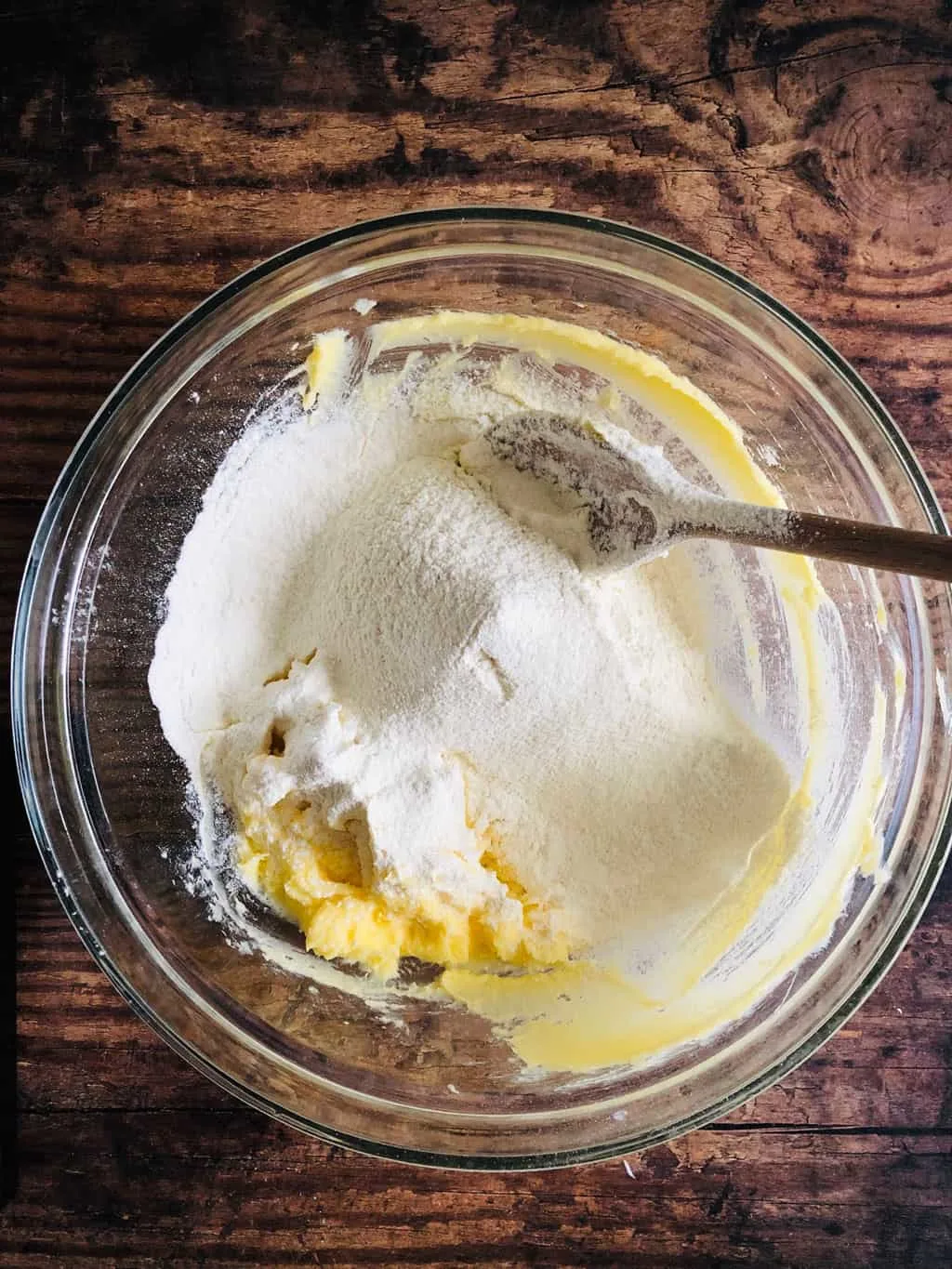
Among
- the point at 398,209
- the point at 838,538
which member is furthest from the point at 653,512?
the point at 398,209

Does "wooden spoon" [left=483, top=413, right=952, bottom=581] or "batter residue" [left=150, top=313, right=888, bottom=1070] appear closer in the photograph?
"wooden spoon" [left=483, top=413, right=952, bottom=581]

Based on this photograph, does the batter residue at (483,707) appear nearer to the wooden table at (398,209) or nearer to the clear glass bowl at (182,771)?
the clear glass bowl at (182,771)

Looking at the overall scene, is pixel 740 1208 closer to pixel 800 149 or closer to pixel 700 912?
pixel 700 912

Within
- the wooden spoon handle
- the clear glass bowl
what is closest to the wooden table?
the clear glass bowl

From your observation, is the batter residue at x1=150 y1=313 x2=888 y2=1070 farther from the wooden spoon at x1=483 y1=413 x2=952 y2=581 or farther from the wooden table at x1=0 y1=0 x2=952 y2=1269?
the wooden table at x1=0 y1=0 x2=952 y2=1269

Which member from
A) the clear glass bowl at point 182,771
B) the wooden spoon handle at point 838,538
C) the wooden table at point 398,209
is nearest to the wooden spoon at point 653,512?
the wooden spoon handle at point 838,538

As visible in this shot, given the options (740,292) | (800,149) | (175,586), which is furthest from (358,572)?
(800,149)
